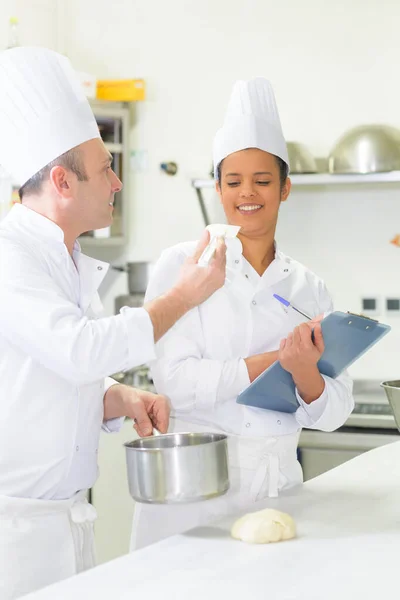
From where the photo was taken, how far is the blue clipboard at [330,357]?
1.71 metres

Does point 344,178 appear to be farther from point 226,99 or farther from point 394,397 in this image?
point 394,397

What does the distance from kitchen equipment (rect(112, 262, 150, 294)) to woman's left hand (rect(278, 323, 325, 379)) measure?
253 cm

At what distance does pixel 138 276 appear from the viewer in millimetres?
4293

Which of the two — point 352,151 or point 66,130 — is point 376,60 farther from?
point 66,130

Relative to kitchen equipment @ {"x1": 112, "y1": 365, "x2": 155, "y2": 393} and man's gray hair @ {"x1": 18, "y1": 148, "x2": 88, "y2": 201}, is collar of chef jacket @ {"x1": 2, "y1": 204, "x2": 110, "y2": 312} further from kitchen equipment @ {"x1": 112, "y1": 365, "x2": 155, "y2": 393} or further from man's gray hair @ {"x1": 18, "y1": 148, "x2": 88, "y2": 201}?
kitchen equipment @ {"x1": 112, "y1": 365, "x2": 155, "y2": 393}

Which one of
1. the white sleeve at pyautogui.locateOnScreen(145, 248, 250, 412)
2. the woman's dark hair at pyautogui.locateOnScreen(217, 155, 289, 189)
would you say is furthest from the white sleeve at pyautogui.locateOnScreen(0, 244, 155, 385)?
the woman's dark hair at pyautogui.locateOnScreen(217, 155, 289, 189)

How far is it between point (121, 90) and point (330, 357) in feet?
8.89

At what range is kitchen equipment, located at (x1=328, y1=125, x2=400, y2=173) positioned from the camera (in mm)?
3465

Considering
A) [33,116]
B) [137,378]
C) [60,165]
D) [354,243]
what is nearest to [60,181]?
[60,165]

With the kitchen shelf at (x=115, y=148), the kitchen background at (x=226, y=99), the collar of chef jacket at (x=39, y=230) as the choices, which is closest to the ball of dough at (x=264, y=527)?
the collar of chef jacket at (x=39, y=230)

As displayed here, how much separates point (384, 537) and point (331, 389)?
0.45 metres

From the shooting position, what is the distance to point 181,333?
6.81 ft

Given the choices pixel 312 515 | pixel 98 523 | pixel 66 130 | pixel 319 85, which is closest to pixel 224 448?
pixel 312 515

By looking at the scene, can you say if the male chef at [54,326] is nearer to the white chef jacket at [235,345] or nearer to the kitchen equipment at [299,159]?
the white chef jacket at [235,345]
